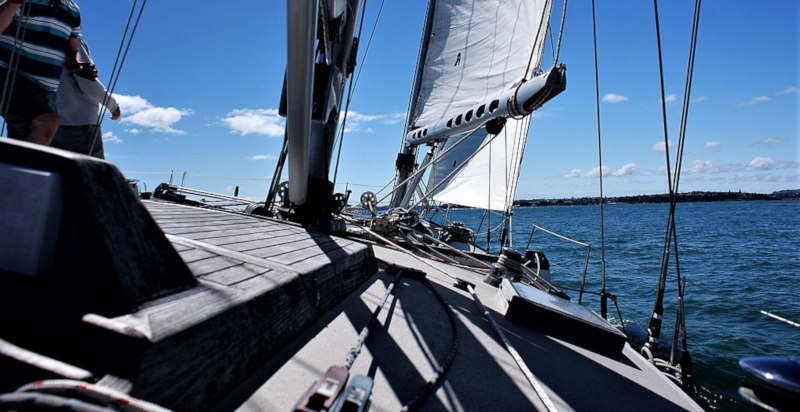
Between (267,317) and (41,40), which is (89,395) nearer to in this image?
(267,317)

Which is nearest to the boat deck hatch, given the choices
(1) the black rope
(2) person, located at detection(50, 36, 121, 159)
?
(1) the black rope

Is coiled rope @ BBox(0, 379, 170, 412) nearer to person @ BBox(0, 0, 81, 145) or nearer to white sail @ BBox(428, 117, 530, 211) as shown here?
person @ BBox(0, 0, 81, 145)

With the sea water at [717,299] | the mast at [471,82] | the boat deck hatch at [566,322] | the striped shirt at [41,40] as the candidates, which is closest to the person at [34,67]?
the striped shirt at [41,40]

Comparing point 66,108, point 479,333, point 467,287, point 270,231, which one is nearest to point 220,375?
point 479,333

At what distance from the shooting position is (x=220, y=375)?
107cm

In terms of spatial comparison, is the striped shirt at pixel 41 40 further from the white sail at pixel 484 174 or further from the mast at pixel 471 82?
the white sail at pixel 484 174

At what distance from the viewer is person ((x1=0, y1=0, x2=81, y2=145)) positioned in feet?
7.44

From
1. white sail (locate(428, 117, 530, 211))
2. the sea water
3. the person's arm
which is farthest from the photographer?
white sail (locate(428, 117, 530, 211))

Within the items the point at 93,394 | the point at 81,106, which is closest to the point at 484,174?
the point at 81,106

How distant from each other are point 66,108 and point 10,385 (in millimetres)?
3836

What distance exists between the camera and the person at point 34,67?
227 cm

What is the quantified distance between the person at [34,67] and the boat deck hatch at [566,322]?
3418 mm

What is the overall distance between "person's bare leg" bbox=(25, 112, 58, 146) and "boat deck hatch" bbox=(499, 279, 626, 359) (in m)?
3.38

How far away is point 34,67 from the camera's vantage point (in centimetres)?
236
